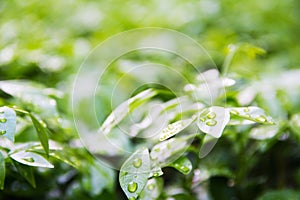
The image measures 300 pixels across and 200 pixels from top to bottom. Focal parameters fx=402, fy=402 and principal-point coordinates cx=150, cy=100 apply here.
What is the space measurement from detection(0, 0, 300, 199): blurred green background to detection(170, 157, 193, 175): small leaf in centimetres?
A: 15

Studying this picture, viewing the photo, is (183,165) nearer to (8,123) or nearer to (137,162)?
(137,162)

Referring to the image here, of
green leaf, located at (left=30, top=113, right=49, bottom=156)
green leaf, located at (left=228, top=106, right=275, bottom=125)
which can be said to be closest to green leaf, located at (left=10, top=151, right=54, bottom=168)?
green leaf, located at (left=30, top=113, right=49, bottom=156)

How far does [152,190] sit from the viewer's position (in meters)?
0.82

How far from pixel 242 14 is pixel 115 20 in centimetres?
75

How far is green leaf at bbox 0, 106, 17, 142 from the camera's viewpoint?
2.23 ft

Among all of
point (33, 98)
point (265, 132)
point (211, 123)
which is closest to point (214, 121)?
point (211, 123)

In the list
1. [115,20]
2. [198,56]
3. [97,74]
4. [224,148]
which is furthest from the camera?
[115,20]

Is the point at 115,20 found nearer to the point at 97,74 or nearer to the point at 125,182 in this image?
the point at 97,74

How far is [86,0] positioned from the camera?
237cm

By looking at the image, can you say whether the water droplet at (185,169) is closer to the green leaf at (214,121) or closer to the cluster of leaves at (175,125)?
the cluster of leaves at (175,125)

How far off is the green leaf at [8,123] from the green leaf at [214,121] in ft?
1.06

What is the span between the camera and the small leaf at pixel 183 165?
76 cm

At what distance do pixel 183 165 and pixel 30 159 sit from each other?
11.4 inches

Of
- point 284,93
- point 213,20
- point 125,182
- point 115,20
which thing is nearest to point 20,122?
point 125,182
